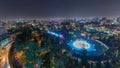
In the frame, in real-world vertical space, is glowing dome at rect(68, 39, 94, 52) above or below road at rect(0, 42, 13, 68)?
above

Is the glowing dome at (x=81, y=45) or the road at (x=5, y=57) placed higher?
the glowing dome at (x=81, y=45)

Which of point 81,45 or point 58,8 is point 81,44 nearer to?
point 81,45

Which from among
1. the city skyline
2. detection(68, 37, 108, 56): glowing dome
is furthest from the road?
detection(68, 37, 108, 56): glowing dome

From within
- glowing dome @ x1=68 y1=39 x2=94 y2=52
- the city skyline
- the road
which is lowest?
the road

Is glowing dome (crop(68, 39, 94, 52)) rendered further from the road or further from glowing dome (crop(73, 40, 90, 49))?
the road

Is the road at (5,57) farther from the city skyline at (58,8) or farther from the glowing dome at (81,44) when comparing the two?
the glowing dome at (81,44)

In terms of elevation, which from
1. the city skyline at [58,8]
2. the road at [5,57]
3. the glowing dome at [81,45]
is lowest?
the road at [5,57]

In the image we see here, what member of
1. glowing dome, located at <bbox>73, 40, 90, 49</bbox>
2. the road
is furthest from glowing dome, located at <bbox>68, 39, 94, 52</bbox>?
the road

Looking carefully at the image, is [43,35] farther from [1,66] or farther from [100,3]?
[100,3]

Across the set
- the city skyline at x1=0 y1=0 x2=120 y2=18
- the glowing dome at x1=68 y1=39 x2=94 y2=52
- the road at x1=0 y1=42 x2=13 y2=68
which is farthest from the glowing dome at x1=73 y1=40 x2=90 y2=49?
the road at x1=0 y1=42 x2=13 y2=68

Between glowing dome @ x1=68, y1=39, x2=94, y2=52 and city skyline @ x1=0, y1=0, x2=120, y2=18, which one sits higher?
city skyline @ x1=0, y1=0, x2=120, y2=18

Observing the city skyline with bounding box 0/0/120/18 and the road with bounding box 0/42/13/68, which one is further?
the city skyline with bounding box 0/0/120/18

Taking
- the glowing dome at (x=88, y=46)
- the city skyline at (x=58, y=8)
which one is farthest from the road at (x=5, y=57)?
the glowing dome at (x=88, y=46)
